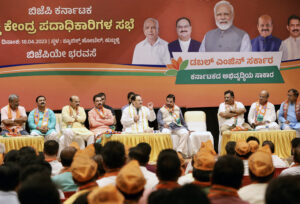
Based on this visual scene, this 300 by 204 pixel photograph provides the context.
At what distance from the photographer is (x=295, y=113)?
25.2ft

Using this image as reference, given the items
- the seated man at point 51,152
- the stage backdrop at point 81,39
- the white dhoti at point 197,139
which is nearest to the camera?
the seated man at point 51,152

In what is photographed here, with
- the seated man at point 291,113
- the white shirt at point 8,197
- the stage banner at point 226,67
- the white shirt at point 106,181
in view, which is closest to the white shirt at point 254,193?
the white shirt at point 106,181

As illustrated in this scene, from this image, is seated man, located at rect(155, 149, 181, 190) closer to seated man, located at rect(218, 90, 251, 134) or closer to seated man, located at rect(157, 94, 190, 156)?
seated man, located at rect(157, 94, 190, 156)

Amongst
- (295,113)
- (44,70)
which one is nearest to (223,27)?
(295,113)

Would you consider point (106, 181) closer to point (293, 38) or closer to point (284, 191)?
point (284, 191)

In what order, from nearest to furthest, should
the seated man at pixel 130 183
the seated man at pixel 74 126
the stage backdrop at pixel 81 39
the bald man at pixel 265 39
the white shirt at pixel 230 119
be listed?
the seated man at pixel 130 183
the seated man at pixel 74 126
the white shirt at pixel 230 119
the stage backdrop at pixel 81 39
the bald man at pixel 265 39

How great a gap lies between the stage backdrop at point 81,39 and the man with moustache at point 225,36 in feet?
0.41

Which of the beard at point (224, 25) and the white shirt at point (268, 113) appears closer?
the white shirt at point (268, 113)

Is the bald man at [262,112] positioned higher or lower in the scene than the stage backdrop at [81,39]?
lower

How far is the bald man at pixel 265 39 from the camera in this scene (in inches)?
336

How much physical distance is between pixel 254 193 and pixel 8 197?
58.2 inches

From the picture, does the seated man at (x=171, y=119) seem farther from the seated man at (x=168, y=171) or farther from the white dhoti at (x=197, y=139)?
the seated man at (x=168, y=171)

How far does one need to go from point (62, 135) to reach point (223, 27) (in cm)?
385

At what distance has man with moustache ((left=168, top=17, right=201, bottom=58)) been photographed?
27.9 ft
